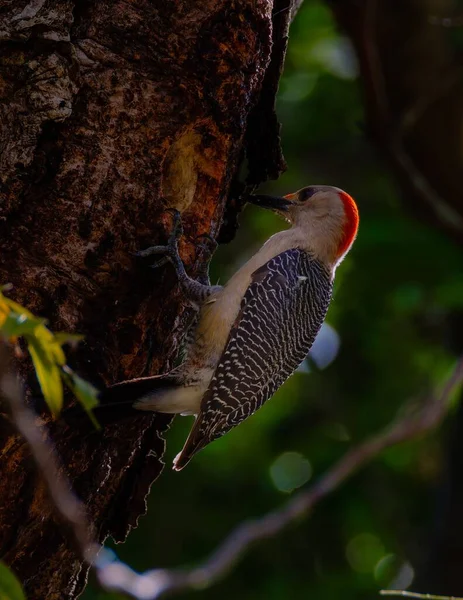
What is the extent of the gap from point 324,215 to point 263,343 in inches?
58.9

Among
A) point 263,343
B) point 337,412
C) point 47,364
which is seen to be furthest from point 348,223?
point 47,364

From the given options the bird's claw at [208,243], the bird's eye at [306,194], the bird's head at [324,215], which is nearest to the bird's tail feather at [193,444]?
the bird's claw at [208,243]

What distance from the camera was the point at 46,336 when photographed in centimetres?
229

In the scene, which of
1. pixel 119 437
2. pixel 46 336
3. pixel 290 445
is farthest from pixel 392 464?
pixel 46 336

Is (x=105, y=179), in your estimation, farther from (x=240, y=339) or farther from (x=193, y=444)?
(x=193, y=444)

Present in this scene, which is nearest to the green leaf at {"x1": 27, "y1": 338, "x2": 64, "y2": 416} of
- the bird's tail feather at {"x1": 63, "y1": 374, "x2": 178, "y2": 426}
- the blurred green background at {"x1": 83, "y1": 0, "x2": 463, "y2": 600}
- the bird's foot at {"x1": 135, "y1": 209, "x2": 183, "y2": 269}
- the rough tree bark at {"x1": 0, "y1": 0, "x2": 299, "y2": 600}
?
the rough tree bark at {"x1": 0, "y1": 0, "x2": 299, "y2": 600}

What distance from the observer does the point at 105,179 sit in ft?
12.6

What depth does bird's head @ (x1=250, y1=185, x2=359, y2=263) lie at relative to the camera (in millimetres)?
5996

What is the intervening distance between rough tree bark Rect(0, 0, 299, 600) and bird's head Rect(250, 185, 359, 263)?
1.71m

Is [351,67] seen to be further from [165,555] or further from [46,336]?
[46,336]

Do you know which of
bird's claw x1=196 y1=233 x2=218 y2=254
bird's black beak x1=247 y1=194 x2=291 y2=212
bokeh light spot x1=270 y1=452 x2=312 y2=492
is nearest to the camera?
bird's claw x1=196 y1=233 x2=218 y2=254

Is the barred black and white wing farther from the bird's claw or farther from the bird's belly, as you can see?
the bird's claw

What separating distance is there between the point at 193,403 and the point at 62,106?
1564mm

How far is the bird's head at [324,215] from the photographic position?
236 inches
